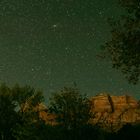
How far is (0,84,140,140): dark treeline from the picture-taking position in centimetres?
3778

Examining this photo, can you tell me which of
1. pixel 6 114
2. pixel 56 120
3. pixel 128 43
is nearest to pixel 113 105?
pixel 6 114

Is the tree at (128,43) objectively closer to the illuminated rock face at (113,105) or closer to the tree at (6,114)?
the tree at (6,114)

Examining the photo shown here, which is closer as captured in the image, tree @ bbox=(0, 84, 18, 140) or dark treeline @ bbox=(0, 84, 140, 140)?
dark treeline @ bbox=(0, 84, 140, 140)

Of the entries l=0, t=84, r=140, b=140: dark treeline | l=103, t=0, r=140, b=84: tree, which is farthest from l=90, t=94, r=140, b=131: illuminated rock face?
l=103, t=0, r=140, b=84: tree

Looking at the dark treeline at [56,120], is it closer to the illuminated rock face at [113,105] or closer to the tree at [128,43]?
the tree at [128,43]

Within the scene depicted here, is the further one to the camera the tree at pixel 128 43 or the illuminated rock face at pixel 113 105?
the illuminated rock face at pixel 113 105

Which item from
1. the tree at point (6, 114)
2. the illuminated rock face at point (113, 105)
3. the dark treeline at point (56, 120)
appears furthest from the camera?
the illuminated rock face at point (113, 105)

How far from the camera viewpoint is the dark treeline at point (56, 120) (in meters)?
37.8

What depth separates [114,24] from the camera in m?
41.1

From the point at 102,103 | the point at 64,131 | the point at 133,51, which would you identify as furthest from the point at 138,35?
the point at 102,103

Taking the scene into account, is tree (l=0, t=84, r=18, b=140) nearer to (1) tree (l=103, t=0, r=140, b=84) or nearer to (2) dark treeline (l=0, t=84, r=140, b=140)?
(2) dark treeline (l=0, t=84, r=140, b=140)

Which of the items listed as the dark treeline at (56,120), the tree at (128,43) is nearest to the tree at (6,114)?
the dark treeline at (56,120)

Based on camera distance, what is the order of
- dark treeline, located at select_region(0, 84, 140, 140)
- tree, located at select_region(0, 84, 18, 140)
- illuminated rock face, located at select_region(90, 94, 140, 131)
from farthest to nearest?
illuminated rock face, located at select_region(90, 94, 140, 131), tree, located at select_region(0, 84, 18, 140), dark treeline, located at select_region(0, 84, 140, 140)

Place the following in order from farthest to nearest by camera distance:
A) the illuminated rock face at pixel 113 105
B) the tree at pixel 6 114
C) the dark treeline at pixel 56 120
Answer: the illuminated rock face at pixel 113 105 → the tree at pixel 6 114 → the dark treeline at pixel 56 120
